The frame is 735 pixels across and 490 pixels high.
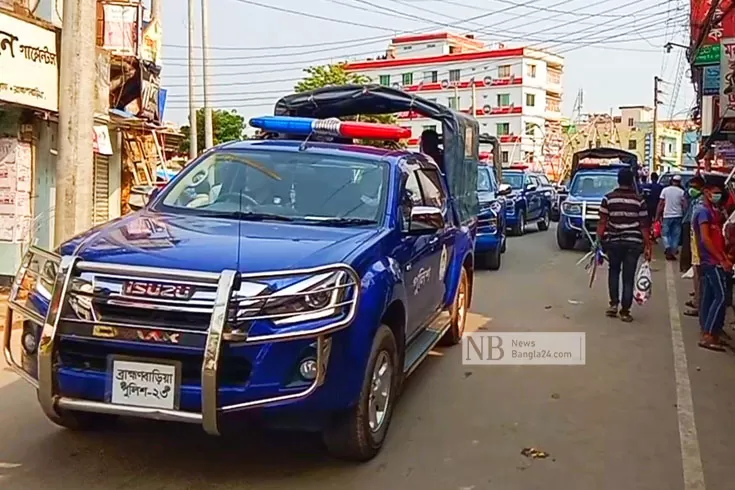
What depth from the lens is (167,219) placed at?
5.57 meters

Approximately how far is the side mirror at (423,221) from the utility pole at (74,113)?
442 centimetres

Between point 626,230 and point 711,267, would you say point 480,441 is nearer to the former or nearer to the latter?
point 711,267

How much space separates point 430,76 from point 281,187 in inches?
2990

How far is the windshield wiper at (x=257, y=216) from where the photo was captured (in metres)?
5.61

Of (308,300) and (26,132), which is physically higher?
(26,132)

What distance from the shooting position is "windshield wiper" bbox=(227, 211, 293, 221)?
5609mm

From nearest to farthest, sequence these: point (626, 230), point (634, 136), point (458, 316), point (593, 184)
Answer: point (458, 316)
point (626, 230)
point (593, 184)
point (634, 136)

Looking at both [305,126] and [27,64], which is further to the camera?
[27,64]

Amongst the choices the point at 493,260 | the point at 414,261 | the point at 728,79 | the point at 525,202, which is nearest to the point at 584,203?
the point at 493,260

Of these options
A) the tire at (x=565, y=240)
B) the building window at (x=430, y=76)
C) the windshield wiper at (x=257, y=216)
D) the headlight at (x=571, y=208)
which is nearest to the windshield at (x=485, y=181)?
the headlight at (x=571, y=208)

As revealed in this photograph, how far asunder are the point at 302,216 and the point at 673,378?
3.84 m

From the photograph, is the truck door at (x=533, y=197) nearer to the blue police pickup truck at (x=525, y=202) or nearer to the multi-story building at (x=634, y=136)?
the blue police pickup truck at (x=525, y=202)

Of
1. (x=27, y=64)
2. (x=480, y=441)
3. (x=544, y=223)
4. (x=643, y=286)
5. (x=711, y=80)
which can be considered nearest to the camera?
(x=480, y=441)

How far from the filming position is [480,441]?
18.5 feet
